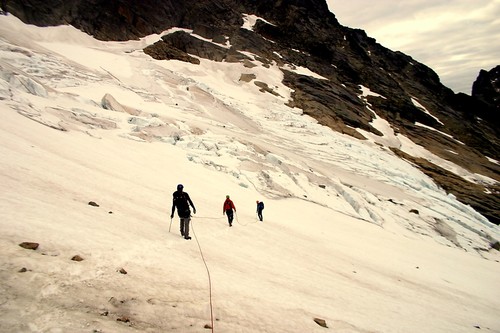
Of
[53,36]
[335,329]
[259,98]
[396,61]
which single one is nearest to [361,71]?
[396,61]

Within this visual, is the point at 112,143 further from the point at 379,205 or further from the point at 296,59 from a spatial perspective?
the point at 296,59

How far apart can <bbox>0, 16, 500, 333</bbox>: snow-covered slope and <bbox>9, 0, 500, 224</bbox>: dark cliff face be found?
1311 centimetres

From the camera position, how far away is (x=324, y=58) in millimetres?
90312

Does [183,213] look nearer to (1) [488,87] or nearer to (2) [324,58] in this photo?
(2) [324,58]

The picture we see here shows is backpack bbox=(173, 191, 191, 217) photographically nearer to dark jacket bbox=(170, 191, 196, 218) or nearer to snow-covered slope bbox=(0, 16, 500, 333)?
dark jacket bbox=(170, 191, 196, 218)

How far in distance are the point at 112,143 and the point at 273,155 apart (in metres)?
15.6

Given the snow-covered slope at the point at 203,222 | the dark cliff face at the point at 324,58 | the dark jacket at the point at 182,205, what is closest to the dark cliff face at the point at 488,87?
the dark cliff face at the point at 324,58

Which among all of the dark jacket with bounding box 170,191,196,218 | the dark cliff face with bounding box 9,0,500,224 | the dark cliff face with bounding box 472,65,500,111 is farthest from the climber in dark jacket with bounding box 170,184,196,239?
the dark cliff face with bounding box 472,65,500,111

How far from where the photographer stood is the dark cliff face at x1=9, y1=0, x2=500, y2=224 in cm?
6000

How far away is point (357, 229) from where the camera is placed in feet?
82.4

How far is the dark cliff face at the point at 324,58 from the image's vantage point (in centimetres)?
6000

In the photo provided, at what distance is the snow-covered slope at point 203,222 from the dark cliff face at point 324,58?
1311 cm

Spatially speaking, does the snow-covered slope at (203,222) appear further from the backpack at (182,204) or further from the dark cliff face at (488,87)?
the dark cliff face at (488,87)

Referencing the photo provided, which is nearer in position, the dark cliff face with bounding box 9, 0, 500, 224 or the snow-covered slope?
the snow-covered slope
